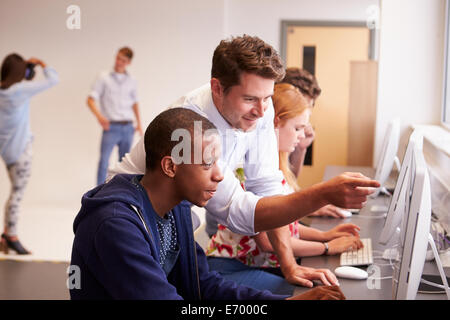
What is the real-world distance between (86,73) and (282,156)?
3986 mm

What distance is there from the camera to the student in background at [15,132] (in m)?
4.04

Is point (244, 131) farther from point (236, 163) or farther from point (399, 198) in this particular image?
point (399, 198)

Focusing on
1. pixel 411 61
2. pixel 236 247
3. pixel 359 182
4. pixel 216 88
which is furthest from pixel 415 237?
pixel 411 61

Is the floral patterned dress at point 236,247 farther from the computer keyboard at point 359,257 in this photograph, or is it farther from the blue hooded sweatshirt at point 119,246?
the blue hooded sweatshirt at point 119,246

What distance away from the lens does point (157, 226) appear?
130cm

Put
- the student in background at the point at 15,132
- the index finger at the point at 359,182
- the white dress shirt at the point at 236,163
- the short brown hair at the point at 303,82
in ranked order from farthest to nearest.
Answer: the student in background at the point at 15,132 → the short brown hair at the point at 303,82 → the white dress shirt at the point at 236,163 → the index finger at the point at 359,182

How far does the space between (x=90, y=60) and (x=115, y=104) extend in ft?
2.08

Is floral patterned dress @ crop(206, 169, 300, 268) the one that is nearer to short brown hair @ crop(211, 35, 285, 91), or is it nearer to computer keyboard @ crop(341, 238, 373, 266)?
computer keyboard @ crop(341, 238, 373, 266)

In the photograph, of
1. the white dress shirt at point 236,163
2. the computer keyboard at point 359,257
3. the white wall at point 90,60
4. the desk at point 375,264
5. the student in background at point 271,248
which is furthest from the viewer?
the white wall at point 90,60

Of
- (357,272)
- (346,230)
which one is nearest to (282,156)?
(346,230)

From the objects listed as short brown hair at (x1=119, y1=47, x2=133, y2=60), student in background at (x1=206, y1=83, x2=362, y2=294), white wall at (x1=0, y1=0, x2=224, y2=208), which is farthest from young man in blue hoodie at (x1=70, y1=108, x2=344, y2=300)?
white wall at (x1=0, y1=0, x2=224, y2=208)

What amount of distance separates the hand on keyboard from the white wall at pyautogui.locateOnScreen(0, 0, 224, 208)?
395 cm

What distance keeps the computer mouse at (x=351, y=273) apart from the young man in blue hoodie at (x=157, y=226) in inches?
10.8

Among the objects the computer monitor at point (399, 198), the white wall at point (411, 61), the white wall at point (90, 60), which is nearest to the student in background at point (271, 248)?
the computer monitor at point (399, 198)
